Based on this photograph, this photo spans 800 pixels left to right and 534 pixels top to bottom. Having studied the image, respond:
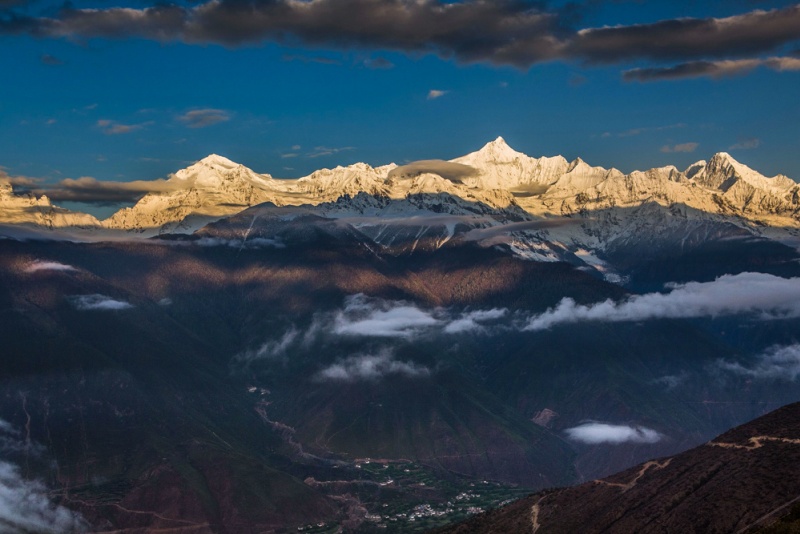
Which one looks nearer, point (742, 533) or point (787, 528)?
point (787, 528)

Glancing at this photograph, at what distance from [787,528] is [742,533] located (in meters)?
30.3

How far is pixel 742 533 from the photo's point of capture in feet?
655

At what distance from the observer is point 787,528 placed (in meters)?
170
